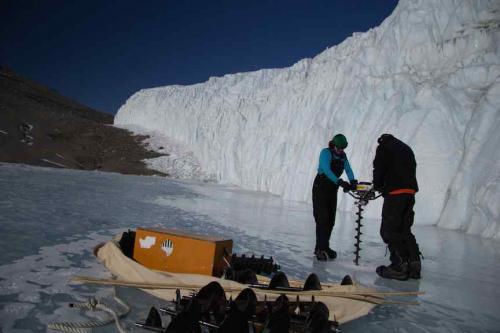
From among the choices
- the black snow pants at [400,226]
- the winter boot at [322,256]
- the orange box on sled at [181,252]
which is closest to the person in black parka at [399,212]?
the black snow pants at [400,226]

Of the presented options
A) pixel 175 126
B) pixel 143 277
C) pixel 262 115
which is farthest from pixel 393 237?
pixel 175 126

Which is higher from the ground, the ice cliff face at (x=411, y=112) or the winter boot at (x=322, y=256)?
the ice cliff face at (x=411, y=112)

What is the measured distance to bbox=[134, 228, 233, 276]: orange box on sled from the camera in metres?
3.42

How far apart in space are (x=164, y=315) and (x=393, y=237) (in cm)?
294

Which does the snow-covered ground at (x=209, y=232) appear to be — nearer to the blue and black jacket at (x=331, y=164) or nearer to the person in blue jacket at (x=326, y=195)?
the person in blue jacket at (x=326, y=195)

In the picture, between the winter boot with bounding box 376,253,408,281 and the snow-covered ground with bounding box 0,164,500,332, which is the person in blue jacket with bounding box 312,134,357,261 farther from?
the winter boot with bounding box 376,253,408,281

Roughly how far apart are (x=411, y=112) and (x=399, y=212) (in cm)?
1171

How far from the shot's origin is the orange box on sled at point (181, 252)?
11.2ft

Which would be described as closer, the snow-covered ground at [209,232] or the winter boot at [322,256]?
the snow-covered ground at [209,232]

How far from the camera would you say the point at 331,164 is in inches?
210

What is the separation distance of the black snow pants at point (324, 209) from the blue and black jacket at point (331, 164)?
0.15 metres

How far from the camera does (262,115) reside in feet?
107

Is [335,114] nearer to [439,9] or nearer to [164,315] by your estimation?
[439,9]

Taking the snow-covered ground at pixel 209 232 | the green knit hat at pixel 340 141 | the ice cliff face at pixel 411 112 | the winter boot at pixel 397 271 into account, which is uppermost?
the ice cliff face at pixel 411 112
